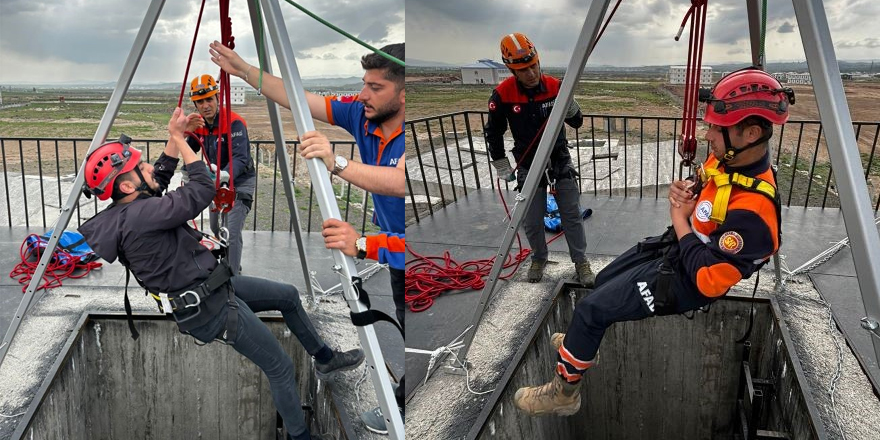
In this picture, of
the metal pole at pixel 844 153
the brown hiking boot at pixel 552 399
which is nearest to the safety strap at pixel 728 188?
the metal pole at pixel 844 153

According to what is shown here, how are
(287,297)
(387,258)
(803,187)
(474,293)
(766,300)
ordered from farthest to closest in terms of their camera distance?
(803,187), (474,293), (766,300), (287,297), (387,258)

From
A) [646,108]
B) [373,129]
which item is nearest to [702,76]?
[373,129]

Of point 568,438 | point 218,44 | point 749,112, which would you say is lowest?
point 568,438

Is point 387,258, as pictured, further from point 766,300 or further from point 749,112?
point 766,300

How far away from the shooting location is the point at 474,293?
5.12 meters

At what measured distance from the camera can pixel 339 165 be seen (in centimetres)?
246

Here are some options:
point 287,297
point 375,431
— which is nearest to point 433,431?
point 375,431

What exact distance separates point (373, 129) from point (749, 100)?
5.00ft

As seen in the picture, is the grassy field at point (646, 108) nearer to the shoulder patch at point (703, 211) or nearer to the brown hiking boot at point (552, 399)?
the brown hiking boot at point (552, 399)

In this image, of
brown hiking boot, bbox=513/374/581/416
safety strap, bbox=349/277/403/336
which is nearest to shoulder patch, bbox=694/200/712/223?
brown hiking boot, bbox=513/374/581/416

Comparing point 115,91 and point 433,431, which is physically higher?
point 115,91

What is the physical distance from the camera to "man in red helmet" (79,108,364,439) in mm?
3117

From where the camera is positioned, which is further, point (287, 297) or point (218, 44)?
point (287, 297)

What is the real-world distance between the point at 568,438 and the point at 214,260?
107 inches
